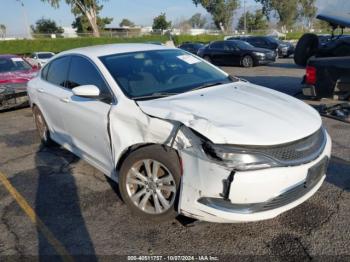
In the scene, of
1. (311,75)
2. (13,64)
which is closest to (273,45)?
(311,75)

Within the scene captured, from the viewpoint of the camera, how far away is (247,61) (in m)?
17.8

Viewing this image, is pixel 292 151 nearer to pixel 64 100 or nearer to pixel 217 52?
pixel 64 100

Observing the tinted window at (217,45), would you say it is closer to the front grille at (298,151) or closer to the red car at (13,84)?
the red car at (13,84)

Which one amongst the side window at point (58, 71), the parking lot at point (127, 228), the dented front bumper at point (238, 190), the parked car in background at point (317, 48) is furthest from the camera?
the parked car in background at point (317, 48)

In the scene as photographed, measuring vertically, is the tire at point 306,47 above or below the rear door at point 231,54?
above

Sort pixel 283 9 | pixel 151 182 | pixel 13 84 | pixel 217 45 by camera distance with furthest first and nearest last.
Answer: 1. pixel 283 9
2. pixel 217 45
3. pixel 13 84
4. pixel 151 182

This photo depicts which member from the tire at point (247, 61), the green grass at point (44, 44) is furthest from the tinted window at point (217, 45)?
the green grass at point (44, 44)

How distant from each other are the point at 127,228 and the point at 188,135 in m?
1.12

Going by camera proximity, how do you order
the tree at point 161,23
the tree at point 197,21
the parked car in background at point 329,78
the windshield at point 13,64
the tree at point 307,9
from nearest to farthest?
the parked car in background at point 329,78, the windshield at point 13,64, the tree at point 161,23, the tree at point 307,9, the tree at point 197,21

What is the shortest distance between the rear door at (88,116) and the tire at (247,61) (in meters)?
14.4

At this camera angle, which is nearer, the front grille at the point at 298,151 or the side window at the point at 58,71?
the front grille at the point at 298,151

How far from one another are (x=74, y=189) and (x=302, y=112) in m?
2.64

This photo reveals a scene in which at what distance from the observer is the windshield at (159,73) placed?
3.61m

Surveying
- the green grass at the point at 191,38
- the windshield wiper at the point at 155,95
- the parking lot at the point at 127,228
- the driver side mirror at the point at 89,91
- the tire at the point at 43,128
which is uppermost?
the driver side mirror at the point at 89,91
